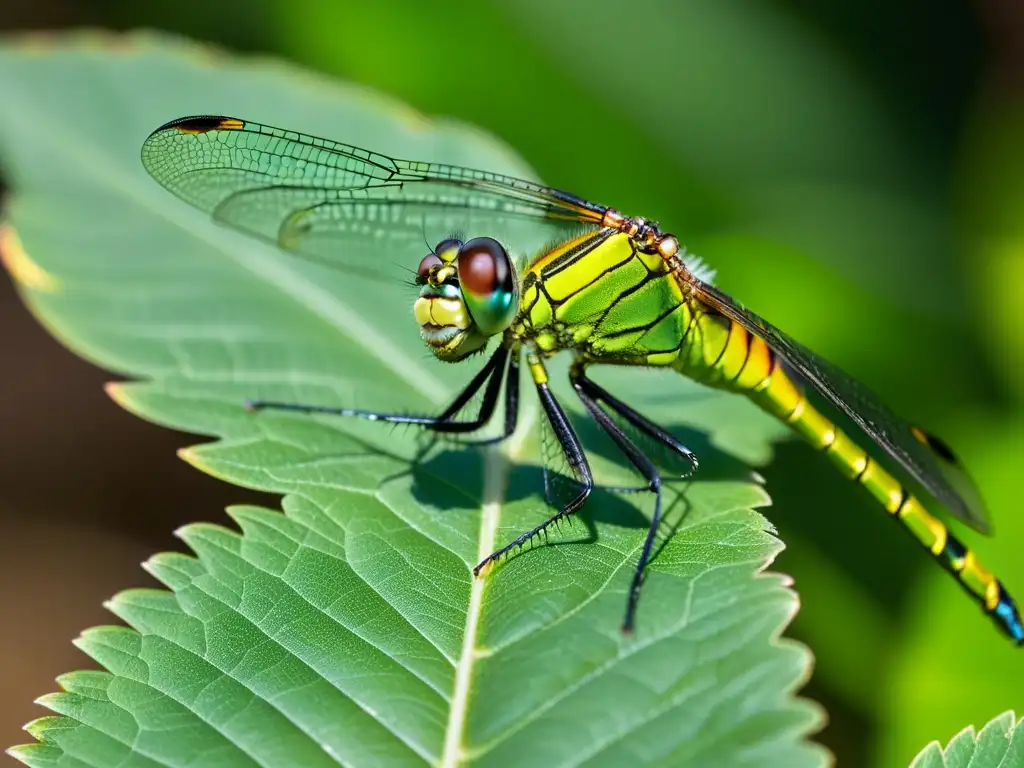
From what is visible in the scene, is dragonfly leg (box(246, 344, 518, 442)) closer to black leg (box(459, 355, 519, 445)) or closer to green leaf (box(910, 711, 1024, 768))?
black leg (box(459, 355, 519, 445))

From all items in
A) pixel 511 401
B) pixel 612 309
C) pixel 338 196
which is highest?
pixel 338 196

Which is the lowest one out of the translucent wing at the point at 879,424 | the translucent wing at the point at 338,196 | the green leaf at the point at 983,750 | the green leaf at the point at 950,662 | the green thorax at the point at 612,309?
the green leaf at the point at 983,750

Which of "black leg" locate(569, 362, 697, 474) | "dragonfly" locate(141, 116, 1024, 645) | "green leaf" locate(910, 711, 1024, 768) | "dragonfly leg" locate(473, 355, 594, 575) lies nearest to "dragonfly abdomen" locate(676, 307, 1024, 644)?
"dragonfly" locate(141, 116, 1024, 645)

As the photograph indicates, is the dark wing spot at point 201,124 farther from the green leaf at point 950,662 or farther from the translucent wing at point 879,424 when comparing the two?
the green leaf at point 950,662

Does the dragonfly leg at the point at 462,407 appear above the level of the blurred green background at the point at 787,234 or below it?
below

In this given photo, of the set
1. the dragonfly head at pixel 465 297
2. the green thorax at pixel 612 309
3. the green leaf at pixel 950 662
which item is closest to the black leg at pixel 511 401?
the green thorax at pixel 612 309

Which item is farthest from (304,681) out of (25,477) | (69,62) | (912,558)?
(25,477)

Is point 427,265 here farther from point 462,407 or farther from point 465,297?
point 462,407

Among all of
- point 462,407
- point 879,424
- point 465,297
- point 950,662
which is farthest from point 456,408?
point 950,662

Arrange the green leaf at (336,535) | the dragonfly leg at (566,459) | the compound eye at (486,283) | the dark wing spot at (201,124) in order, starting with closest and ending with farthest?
the green leaf at (336,535), the dragonfly leg at (566,459), the compound eye at (486,283), the dark wing spot at (201,124)
